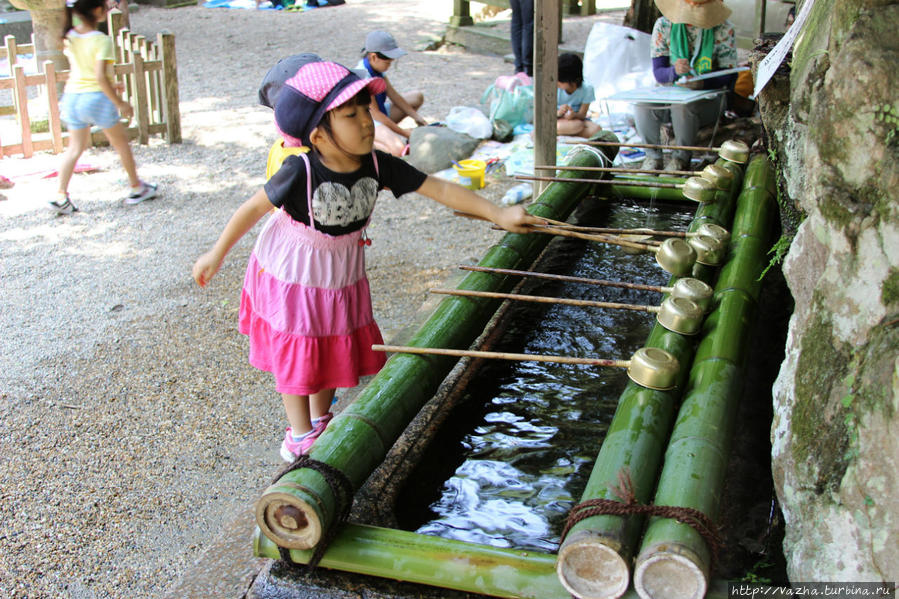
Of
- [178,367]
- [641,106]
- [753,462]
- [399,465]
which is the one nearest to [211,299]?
[178,367]

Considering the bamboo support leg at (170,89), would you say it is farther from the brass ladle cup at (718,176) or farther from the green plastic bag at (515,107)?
the brass ladle cup at (718,176)

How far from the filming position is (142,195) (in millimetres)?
6605

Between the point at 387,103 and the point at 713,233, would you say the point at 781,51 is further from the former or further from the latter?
the point at 387,103

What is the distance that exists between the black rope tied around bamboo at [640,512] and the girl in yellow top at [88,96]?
540cm

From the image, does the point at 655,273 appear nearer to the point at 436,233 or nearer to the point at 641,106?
the point at 436,233

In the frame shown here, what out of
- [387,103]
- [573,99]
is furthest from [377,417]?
[387,103]

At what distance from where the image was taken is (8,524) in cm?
305

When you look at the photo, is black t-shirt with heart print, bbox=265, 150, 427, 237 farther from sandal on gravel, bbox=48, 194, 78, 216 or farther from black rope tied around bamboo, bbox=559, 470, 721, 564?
sandal on gravel, bbox=48, 194, 78, 216

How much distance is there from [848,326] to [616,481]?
720mm

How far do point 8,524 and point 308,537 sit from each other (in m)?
1.50

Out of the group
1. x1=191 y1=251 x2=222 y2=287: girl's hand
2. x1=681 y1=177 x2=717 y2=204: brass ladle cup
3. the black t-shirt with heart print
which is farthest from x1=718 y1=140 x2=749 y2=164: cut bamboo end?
x1=191 y1=251 x2=222 y2=287: girl's hand

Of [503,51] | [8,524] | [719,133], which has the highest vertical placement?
[503,51]

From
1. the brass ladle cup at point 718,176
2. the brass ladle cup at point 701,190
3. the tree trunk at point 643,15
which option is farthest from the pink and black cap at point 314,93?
the tree trunk at point 643,15

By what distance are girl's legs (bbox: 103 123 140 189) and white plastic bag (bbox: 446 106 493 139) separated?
9.54 ft
